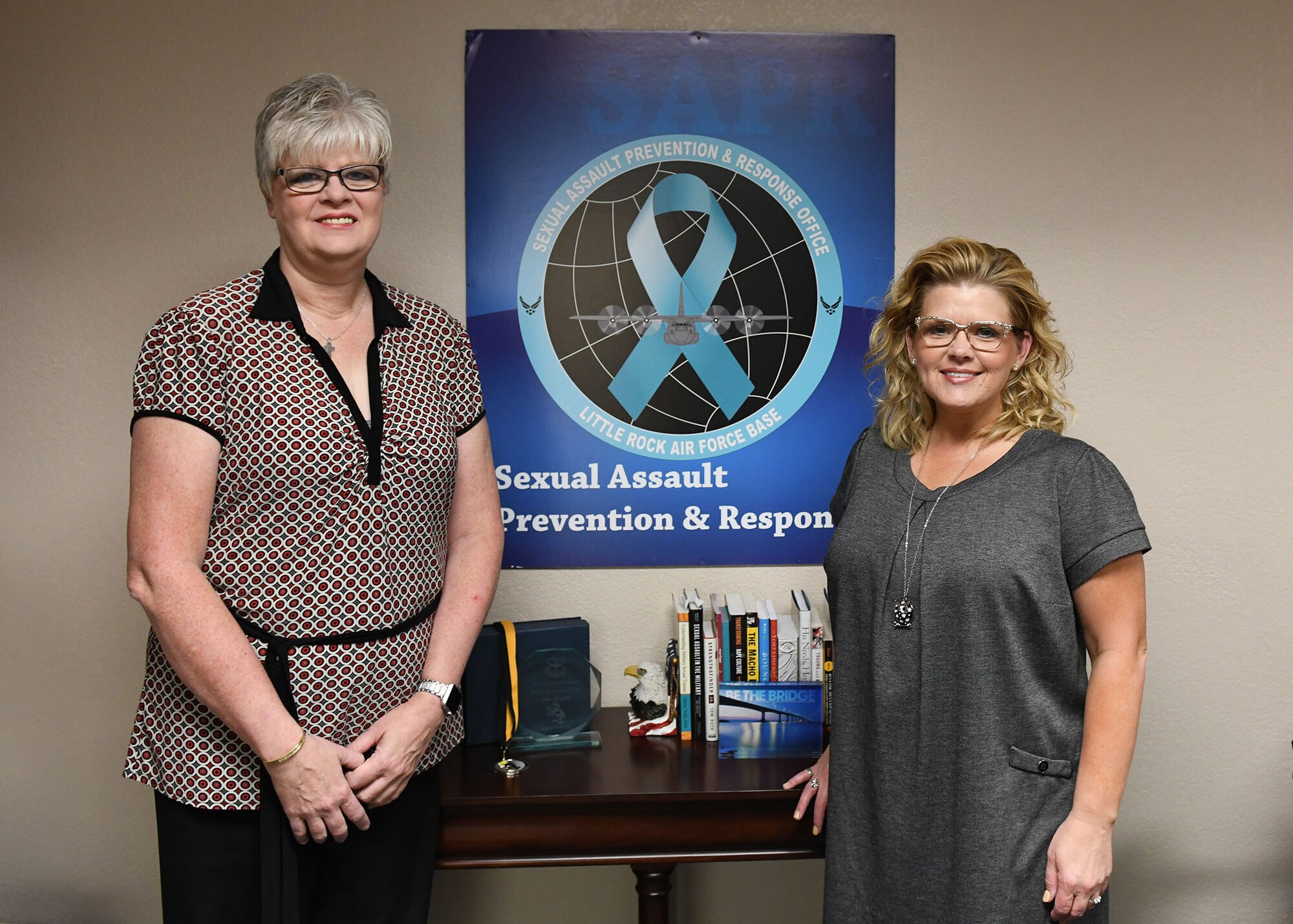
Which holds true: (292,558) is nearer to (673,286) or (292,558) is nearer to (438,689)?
(438,689)

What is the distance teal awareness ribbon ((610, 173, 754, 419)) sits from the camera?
220 cm

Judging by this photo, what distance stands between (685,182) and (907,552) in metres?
1.11

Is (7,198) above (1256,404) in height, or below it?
above

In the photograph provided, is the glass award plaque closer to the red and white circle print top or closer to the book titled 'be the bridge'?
the book titled 'be the bridge'

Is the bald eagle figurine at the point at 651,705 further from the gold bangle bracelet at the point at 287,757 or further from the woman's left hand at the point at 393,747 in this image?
the gold bangle bracelet at the point at 287,757

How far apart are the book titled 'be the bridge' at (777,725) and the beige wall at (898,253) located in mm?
360

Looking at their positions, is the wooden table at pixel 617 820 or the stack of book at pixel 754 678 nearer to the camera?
the wooden table at pixel 617 820

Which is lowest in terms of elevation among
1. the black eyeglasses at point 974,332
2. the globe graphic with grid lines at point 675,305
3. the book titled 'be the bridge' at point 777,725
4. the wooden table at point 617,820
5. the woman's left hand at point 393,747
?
the wooden table at point 617,820

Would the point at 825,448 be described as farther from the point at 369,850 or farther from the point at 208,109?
the point at 208,109

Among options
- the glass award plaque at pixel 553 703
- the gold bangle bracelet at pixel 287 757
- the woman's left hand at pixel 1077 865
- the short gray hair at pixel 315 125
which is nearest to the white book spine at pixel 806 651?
the glass award plaque at pixel 553 703

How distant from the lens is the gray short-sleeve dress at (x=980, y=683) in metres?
1.36

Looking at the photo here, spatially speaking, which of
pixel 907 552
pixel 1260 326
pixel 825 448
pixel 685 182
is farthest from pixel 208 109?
pixel 1260 326

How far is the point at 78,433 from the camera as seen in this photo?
2.19m

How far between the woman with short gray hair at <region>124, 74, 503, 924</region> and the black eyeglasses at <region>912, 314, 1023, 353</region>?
0.79 metres
